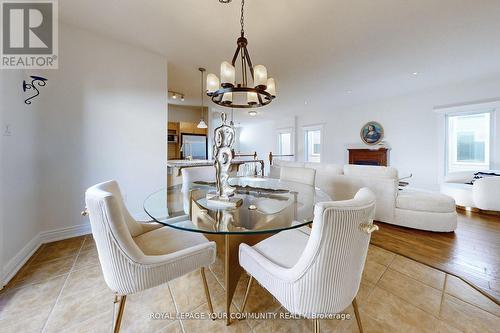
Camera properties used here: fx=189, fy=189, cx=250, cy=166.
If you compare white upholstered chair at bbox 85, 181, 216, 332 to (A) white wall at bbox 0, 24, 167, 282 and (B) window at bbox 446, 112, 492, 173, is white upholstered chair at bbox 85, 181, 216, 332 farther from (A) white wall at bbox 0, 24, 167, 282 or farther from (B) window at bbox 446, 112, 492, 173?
(B) window at bbox 446, 112, 492, 173

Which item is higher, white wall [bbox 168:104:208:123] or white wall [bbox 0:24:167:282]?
white wall [bbox 168:104:208:123]

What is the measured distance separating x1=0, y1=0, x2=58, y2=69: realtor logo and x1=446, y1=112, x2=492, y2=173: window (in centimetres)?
690

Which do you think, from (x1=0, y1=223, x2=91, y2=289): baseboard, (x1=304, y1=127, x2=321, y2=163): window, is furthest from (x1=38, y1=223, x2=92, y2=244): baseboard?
(x1=304, y1=127, x2=321, y2=163): window

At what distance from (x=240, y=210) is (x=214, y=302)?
26.6 inches

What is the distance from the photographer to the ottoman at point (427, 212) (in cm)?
246

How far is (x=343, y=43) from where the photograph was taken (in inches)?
99.4

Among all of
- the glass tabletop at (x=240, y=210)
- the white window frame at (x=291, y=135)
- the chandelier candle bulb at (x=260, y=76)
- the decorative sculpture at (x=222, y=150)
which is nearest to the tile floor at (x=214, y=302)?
the glass tabletop at (x=240, y=210)

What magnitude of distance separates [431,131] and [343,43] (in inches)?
140

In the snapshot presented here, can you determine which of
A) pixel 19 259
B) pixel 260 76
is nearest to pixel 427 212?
pixel 260 76

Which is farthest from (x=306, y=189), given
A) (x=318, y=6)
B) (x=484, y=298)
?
(x=318, y=6)

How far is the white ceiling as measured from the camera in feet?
6.16

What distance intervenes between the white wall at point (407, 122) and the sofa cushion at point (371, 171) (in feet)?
8.67

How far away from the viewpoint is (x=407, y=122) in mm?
4695

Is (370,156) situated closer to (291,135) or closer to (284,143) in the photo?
(291,135)
